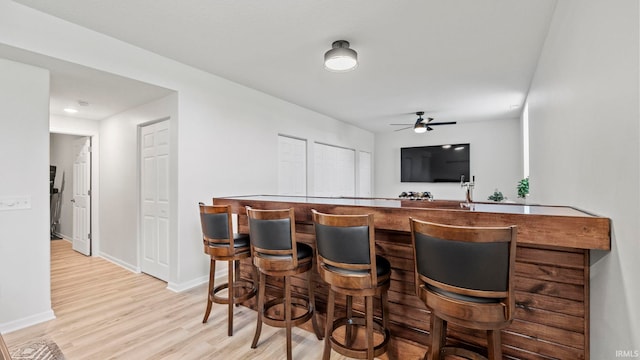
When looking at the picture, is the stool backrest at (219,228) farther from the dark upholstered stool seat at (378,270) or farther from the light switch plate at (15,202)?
the light switch plate at (15,202)

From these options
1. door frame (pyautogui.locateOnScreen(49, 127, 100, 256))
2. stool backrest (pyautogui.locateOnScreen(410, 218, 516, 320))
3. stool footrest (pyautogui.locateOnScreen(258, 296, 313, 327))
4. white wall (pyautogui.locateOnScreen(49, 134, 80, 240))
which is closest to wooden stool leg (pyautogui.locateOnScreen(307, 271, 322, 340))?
stool footrest (pyautogui.locateOnScreen(258, 296, 313, 327))

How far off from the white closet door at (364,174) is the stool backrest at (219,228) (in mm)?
5235

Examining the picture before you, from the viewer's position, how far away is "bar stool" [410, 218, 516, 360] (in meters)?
1.14

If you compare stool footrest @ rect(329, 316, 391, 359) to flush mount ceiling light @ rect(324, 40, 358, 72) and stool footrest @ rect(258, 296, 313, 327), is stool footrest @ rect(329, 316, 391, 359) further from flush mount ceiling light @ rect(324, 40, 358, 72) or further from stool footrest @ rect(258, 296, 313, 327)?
flush mount ceiling light @ rect(324, 40, 358, 72)

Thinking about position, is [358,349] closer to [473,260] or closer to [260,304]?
[260,304]

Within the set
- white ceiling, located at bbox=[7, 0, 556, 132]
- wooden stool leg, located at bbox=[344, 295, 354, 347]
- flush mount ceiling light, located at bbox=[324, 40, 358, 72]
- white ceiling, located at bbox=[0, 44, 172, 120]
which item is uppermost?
white ceiling, located at bbox=[7, 0, 556, 132]

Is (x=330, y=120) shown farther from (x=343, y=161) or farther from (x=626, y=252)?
(x=626, y=252)

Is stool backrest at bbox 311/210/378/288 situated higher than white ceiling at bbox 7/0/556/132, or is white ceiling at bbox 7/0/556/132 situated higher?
white ceiling at bbox 7/0/556/132

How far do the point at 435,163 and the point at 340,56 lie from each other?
17.0ft

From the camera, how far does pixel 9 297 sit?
7.82 feet

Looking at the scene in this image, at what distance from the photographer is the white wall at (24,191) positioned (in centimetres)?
236

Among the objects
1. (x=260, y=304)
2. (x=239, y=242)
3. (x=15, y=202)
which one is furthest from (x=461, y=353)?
(x=15, y=202)

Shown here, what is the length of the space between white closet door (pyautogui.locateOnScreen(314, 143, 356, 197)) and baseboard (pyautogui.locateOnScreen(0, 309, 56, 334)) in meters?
3.98

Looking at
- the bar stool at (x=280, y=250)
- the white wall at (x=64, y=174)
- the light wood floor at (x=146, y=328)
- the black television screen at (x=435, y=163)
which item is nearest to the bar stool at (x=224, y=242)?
the light wood floor at (x=146, y=328)
